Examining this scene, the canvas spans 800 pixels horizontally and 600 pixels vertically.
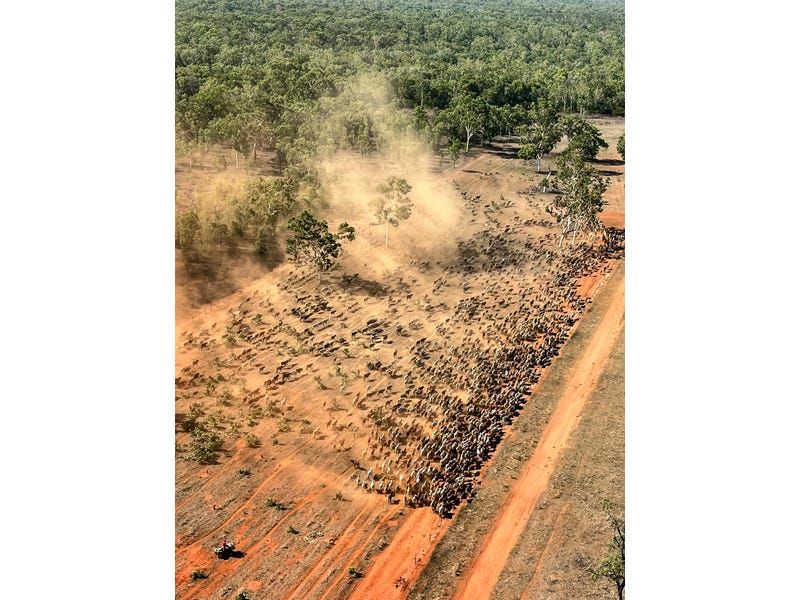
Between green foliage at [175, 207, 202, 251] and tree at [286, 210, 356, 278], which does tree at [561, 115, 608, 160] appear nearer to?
tree at [286, 210, 356, 278]

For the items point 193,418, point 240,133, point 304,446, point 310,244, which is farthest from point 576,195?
point 193,418

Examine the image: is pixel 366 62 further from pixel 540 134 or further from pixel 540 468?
pixel 540 468

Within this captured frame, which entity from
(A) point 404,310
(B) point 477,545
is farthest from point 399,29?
(B) point 477,545

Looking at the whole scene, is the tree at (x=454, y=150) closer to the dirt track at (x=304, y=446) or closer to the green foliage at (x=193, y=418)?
the dirt track at (x=304, y=446)

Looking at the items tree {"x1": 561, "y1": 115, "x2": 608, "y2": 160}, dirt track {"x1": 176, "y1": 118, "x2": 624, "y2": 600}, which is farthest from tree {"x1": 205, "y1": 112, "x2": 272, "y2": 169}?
tree {"x1": 561, "y1": 115, "x2": 608, "y2": 160}

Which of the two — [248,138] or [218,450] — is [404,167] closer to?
[248,138]
